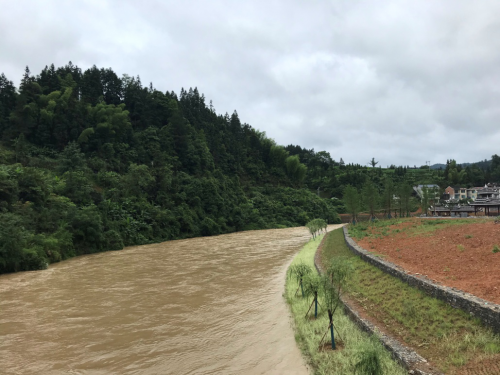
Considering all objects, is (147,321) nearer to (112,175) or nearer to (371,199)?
(112,175)

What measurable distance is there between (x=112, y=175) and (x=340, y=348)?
124 feet

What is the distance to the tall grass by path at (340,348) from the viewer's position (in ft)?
18.8

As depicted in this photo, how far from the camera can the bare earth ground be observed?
8.96m

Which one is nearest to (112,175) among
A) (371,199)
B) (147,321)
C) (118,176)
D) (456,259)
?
(118,176)

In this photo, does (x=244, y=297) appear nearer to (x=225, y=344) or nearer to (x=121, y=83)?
(x=225, y=344)

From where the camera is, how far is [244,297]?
1326cm

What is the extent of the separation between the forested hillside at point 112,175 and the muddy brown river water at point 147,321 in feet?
21.5

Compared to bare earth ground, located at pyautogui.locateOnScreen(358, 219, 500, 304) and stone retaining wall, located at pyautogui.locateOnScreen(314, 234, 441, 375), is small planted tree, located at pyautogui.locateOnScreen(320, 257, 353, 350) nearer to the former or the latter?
stone retaining wall, located at pyautogui.locateOnScreen(314, 234, 441, 375)

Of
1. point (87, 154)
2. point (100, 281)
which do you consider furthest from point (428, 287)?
point (87, 154)

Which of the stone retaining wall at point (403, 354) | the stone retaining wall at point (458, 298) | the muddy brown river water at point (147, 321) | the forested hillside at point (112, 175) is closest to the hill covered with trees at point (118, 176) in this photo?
the forested hillside at point (112, 175)

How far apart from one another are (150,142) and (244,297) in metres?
43.7

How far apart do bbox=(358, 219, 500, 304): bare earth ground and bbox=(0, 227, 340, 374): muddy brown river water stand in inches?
207

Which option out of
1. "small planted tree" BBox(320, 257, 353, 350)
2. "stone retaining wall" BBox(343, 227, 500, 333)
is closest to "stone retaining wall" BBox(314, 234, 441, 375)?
"small planted tree" BBox(320, 257, 353, 350)

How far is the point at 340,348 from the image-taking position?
7727 millimetres
